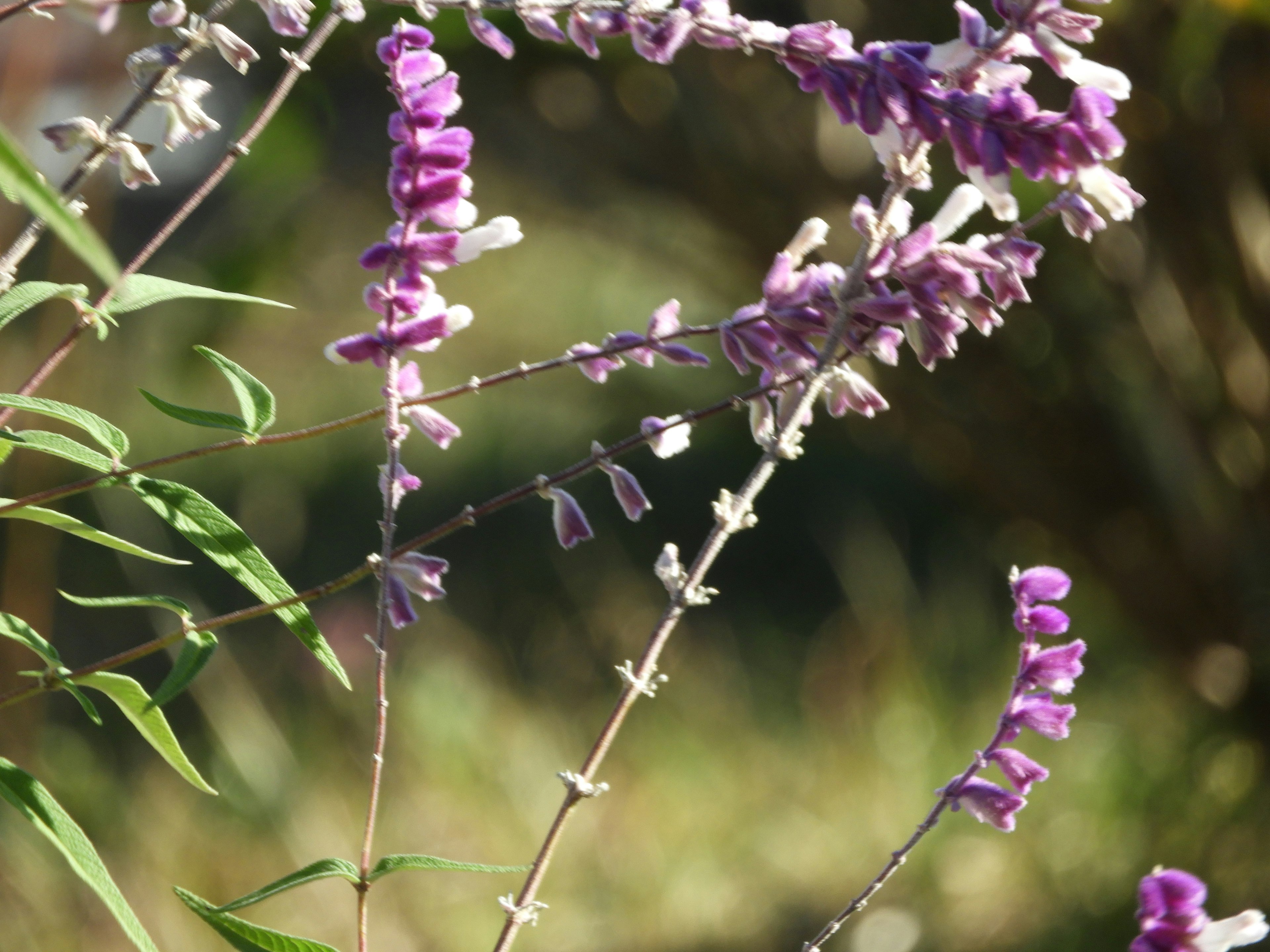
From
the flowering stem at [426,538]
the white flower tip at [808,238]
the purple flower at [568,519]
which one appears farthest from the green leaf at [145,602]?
the white flower tip at [808,238]

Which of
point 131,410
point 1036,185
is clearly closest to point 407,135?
point 1036,185

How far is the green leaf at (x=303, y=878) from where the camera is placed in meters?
0.32

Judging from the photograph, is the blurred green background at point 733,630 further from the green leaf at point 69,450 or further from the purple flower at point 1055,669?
the purple flower at point 1055,669

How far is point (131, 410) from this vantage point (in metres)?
3.41

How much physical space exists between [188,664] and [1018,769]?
25cm

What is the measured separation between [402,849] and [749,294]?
1168 mm

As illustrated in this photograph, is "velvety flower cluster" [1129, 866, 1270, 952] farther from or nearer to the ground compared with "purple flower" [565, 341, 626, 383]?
nearer to the ground

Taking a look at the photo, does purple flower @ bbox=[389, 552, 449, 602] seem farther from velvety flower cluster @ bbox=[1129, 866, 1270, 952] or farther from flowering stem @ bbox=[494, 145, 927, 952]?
velvety flower cluster @ bbox=[1129, 866, 1270, 952]

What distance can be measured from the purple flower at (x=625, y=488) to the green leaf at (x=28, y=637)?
0.17m

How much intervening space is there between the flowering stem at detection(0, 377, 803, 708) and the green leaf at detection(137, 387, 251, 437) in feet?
0.19

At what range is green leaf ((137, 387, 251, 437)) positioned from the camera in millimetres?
368

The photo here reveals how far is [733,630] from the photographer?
8.80 ft

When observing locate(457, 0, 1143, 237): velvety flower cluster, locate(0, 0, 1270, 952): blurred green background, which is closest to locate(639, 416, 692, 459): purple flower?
locate(457, 0, 1143, 237): velvety flower cluster

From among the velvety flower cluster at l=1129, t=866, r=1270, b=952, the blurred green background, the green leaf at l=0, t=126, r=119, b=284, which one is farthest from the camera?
the blurred green background
